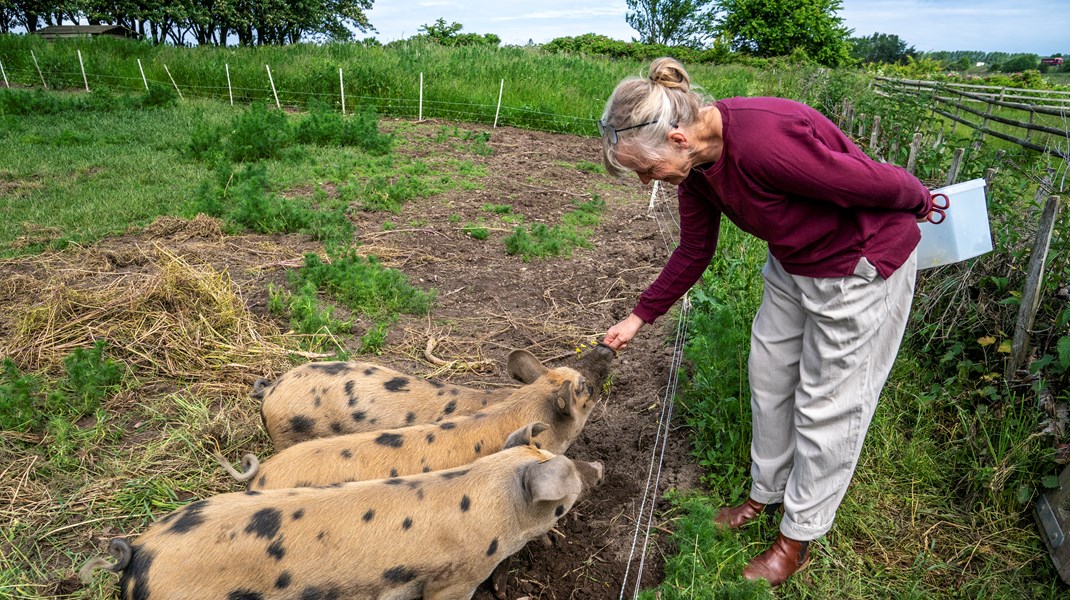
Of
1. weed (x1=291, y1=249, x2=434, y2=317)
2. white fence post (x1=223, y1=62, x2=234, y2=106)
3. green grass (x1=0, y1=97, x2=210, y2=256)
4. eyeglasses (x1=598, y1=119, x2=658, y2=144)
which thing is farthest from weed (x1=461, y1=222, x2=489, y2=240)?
white fence post (x1=223, y1=62, x2=234, y2=106)

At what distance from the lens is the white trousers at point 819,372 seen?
9.69 ft

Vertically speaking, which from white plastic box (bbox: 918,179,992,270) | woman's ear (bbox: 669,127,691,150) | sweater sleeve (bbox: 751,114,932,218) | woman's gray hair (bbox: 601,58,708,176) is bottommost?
white plastic box (bbox: 918,179,992,270)

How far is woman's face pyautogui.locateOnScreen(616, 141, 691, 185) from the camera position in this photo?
109 inches

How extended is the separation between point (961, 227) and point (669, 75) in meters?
1.67

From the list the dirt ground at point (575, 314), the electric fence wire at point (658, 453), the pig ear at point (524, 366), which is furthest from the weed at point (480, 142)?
the pig ear at point (524, 366)

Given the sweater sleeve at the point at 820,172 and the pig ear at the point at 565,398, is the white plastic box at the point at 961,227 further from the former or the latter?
the pig ear at the point at 565,398

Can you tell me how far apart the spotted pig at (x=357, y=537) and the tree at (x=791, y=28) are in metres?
61.5

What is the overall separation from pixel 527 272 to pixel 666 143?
4.78 metres

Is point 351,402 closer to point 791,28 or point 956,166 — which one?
point 956,166

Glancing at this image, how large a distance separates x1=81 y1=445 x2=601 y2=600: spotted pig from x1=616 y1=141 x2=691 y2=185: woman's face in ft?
4.60

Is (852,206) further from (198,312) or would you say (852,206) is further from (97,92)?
(97,92)

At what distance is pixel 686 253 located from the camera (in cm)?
362

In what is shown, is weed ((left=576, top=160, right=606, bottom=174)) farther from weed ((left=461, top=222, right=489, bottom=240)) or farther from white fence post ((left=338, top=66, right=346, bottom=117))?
white fence post ((left=338, top=66, right=346, bottom=117))

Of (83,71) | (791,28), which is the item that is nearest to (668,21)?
(791,28)
